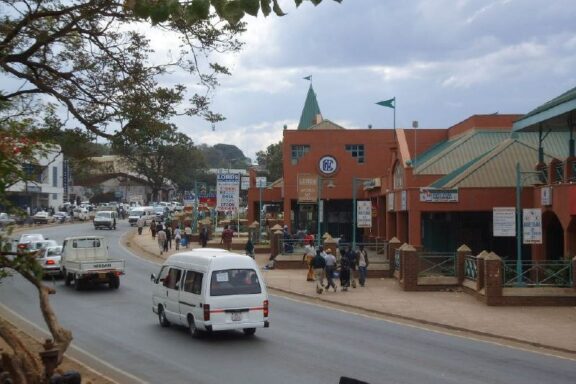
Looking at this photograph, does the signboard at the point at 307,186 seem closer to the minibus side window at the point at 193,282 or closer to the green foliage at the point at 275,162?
the minibus side window at the point at 193,282

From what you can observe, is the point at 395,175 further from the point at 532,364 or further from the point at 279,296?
the point at 532,364

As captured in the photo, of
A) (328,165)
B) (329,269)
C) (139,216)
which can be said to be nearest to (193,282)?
(329,269)

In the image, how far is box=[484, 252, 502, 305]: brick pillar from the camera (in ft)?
79.4

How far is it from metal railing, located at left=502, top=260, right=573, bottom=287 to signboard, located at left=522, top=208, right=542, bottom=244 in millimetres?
955

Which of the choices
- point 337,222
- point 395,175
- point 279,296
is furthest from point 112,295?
point 337,222

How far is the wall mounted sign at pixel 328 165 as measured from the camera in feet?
181

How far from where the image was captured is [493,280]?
79.5 feet

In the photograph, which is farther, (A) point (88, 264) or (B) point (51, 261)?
(B) point (51, 261)

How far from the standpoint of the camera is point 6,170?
9258 mm

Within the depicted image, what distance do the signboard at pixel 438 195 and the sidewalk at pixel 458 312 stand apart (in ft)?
16.8

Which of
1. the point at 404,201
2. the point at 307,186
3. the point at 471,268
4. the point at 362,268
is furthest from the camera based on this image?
the point at 307,186

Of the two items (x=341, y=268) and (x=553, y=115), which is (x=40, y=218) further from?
(x=553, y=115)

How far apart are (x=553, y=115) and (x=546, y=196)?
3.12m

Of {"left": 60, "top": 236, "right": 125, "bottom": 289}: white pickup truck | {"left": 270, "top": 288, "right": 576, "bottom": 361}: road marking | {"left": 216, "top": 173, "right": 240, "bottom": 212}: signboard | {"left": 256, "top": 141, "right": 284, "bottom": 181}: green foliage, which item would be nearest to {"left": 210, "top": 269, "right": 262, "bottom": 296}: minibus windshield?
{"left": 270, "top": 288, "right": 576, "bottom": 361}: road marking
